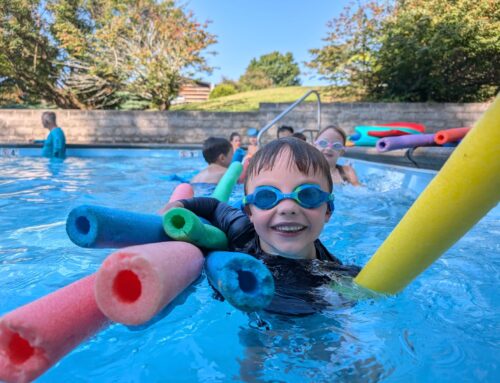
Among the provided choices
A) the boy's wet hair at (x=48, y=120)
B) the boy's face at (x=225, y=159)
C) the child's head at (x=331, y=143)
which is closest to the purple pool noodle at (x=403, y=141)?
the child's head at (x=331, y=143)

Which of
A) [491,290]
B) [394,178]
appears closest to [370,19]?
[394,178]

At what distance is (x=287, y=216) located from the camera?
1805 millimetres

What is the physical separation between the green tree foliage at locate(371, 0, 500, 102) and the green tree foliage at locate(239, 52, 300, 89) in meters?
34.0

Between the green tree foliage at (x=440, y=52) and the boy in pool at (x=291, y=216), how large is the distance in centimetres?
1164

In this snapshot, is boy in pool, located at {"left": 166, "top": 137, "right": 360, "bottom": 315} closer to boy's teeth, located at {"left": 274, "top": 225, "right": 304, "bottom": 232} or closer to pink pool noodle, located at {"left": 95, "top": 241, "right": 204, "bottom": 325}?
boy's teeth, located at {"left": 274, "top": 225, "right": 304, "bottom": 232}

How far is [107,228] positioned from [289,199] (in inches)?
29.8

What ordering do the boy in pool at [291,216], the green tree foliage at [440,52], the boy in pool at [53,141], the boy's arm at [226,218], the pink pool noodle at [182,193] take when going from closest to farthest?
the boy in pool at [291,216] → the boy's arm at [226,218] → the pink pool noodle at [182,193] → the boy in pool at [53,141] → the green tree foliage at [440,52]

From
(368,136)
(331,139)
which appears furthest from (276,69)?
(331,139)

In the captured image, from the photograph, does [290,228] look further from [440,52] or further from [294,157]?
[440,52]

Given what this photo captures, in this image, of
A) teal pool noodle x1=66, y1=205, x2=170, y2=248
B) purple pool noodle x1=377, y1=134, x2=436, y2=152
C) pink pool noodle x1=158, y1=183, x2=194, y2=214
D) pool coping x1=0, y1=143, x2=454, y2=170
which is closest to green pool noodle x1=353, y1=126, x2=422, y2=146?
pool coping x1=0, y1=143, x2=454, y2=170

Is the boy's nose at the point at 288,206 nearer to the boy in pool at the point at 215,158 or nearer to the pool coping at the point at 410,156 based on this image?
the boy in pool at the point at 215,158

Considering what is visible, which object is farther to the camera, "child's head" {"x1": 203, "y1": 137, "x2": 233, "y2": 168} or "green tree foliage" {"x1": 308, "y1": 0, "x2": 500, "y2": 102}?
"green tree foliage" {"x1": 308, "y1": 0, "x2": 500, "y2": 102}

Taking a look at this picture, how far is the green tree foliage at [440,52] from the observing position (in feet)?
38.1

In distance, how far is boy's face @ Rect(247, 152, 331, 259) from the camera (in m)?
1.81
